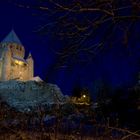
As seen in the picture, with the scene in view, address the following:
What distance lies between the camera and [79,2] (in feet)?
10.9

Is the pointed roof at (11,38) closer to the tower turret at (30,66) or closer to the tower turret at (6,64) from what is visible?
the tower turret at (6,64)

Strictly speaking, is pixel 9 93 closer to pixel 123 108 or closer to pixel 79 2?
pixel 123 108

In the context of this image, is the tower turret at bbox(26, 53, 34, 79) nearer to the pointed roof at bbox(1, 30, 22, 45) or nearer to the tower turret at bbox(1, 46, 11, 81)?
the tower turret at bbox(1, 46, 11, 81)

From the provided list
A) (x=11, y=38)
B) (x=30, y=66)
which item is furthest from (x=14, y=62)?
(x=11, y=38)

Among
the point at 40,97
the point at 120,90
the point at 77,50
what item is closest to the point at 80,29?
the point at 77,50

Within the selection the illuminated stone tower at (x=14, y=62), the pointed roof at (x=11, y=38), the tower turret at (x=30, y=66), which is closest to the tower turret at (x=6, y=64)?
the illuminated stone tower at (x=14, y=62)

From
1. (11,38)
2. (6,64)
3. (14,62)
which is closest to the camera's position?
(6,64)

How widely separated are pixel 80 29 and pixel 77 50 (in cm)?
21

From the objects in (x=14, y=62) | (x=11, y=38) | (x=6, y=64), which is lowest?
(x=6, y=64)

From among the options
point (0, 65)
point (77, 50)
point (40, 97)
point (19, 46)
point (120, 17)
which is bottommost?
point (77, 50)

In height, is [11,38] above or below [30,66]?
above

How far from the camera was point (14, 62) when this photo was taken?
62.2 m

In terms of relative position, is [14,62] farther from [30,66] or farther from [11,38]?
[11,38]

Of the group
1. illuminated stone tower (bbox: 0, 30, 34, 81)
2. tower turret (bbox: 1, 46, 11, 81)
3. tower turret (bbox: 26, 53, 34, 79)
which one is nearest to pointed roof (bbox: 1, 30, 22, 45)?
illuminated stone tower (bbox: 0, 30, 34, 81)
